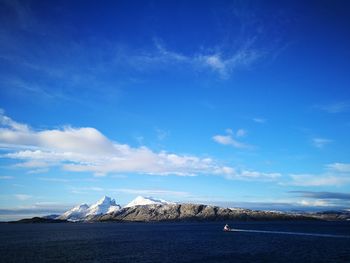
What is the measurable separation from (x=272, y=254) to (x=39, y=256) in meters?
62.3

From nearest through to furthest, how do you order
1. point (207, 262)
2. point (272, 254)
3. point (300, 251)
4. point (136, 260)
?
1. point (207, 262)
2. point (136, 260)
3. point (272, 254)
4. point (300, 251)

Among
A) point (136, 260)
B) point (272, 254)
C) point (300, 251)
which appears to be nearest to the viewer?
point (136, 260)

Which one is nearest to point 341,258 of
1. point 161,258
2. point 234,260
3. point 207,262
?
point 234,260

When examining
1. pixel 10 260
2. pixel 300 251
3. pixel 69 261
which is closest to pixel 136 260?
pixel 69 261

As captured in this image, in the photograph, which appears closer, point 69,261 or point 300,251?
point 69,261

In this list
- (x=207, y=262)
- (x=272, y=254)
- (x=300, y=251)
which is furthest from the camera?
(x=300, y=251)

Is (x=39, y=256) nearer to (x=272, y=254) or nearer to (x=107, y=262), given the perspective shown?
(x=107, y=262)

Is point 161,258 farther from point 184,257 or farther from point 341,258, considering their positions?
point 341,258

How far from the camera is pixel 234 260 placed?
9050 cm

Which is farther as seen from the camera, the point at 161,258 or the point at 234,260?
the point at 161,258

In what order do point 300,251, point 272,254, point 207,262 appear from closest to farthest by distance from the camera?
1. point 207,262
2. point 272,254
3. point 300,251

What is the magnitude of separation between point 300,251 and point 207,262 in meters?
36.0

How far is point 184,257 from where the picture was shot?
3844 inches

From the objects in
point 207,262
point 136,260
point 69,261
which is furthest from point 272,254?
point 69,261
